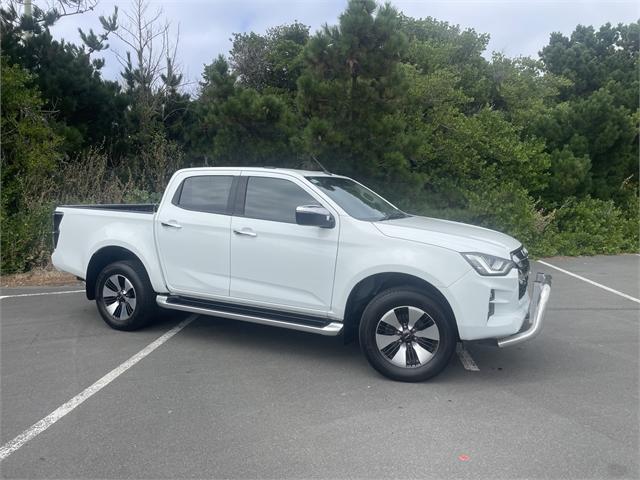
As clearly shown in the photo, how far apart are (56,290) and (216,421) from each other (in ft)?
19.6

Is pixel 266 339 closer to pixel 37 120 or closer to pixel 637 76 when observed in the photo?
pixel 37 120

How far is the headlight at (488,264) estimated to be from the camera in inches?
190

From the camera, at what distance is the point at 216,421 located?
423 cm

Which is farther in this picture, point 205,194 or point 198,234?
point 205,194

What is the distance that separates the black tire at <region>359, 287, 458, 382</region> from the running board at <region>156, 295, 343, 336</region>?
0.36m

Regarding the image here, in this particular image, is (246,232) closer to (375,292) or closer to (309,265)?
(309,265)

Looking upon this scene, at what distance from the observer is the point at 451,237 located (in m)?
5.05

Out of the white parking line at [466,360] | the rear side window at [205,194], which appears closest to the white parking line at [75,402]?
the rear side window at [205,194]

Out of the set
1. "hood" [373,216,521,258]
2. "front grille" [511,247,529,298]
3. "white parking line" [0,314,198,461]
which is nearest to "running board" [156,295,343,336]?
"white parking line" [0,314,198,461]

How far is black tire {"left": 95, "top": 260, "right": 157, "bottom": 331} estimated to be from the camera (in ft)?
20.9

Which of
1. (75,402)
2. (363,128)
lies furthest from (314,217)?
(363,128)

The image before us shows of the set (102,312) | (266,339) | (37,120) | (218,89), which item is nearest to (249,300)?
(266,339)

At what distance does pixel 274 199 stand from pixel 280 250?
576 mm

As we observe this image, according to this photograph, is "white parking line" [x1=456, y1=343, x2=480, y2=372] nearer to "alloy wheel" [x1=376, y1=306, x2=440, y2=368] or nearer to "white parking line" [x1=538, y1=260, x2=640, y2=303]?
"alloy wheel" [x1=376, y1=306, x2=440, y2=368]
